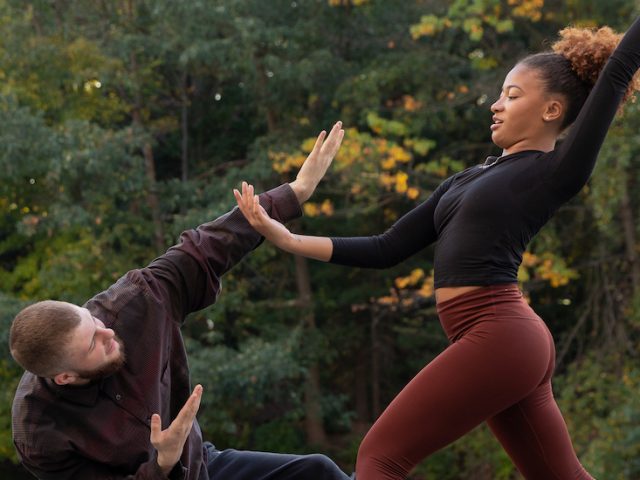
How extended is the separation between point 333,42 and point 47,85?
3.24m

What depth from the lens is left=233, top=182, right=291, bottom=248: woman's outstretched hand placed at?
2.40m

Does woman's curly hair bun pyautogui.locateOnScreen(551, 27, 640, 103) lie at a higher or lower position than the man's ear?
higher

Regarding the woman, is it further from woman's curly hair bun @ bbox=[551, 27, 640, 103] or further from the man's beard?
the man's beard

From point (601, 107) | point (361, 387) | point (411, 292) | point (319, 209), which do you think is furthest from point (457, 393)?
point (361, 387)

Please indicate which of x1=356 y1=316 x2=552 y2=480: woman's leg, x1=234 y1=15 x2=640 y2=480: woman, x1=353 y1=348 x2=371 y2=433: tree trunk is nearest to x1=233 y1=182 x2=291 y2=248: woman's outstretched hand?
x1=234 y1=15 x2=640 y2=480: woman

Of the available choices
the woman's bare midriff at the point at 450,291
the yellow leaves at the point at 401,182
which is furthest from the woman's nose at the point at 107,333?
the yellow leaves at the point at 401,182

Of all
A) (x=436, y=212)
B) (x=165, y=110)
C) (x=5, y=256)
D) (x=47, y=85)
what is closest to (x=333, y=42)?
(x=165, y=110)

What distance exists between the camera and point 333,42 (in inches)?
446

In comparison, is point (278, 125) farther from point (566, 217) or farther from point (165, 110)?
point (566, 217)

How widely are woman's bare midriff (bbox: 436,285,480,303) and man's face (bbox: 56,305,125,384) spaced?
0.76 m

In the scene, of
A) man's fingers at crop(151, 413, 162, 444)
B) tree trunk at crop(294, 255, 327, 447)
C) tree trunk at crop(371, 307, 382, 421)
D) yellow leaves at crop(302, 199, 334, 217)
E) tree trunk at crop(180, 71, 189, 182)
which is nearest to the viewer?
man's fingers at crop(151, 413, 162, 444)

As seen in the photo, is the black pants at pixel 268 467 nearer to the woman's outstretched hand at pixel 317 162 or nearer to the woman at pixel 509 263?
the woman at pixel 509 263

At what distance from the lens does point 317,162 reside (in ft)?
8.53

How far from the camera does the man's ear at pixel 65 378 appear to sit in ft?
7.34
